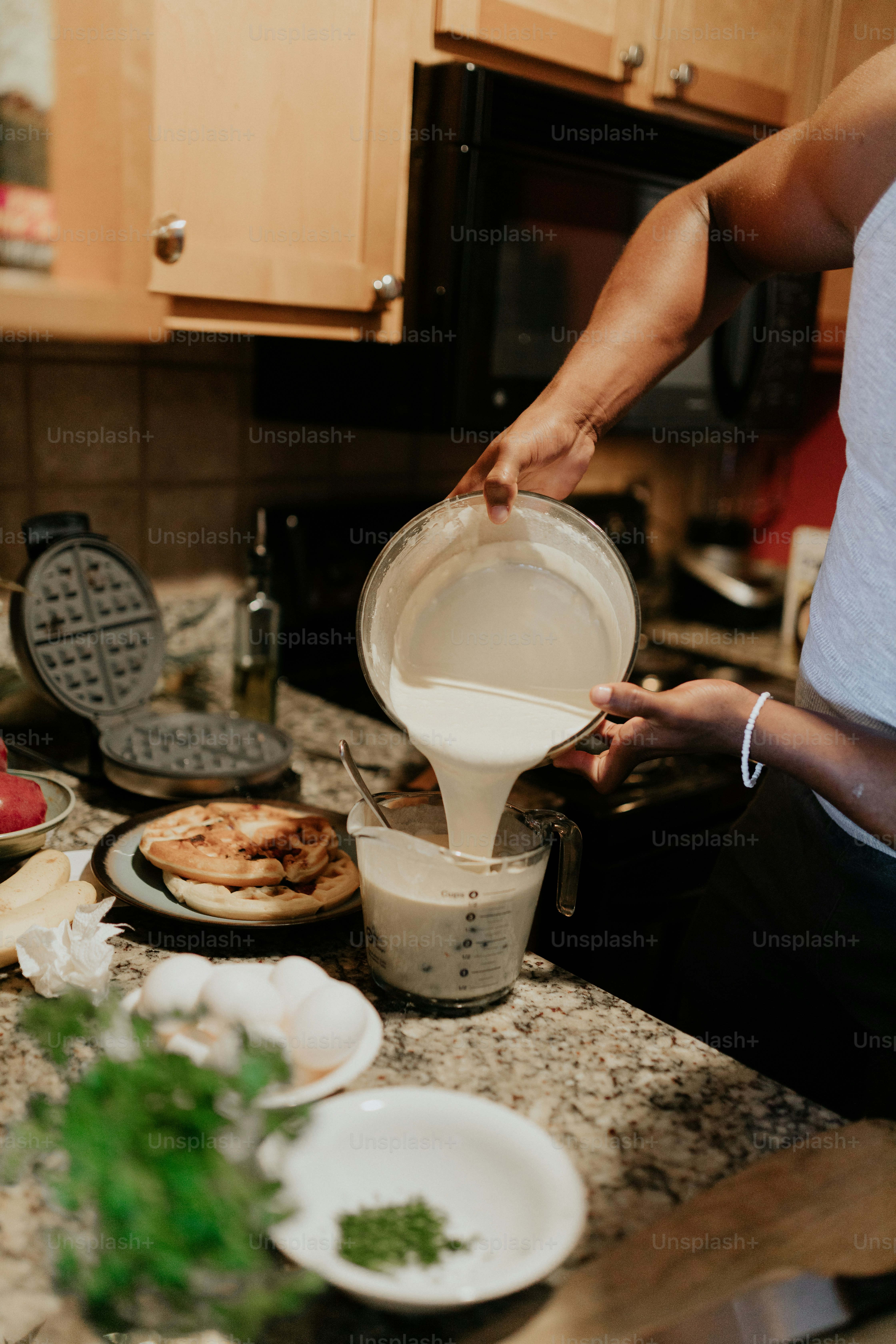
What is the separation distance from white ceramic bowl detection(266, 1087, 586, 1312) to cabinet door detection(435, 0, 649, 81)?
1.35 metres

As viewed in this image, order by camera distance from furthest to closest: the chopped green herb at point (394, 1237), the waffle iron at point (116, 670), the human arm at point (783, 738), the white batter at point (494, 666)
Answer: the waffle iron at point (116, 670)
the white batter at point (494, 666)
the human arm at point (783, 738)
the chopped green herb at point (394, 1237)

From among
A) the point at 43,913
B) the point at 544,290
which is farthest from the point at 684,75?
the point at 43,913

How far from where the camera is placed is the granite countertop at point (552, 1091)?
660 mm

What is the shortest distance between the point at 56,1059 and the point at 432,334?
1201mm

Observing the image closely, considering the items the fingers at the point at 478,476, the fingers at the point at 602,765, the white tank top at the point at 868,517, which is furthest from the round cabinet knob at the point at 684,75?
the fingers at the point at 602,765

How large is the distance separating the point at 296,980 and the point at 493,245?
1.10 metres

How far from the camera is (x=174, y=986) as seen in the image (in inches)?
31.4

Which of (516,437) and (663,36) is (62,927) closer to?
(516,437)

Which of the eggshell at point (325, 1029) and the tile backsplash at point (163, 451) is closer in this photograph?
the eggshell at point (325, 1029)

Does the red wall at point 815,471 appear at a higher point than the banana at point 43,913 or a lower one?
higher

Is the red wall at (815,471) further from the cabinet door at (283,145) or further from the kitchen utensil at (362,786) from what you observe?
the kitchen utensil at (362,786)

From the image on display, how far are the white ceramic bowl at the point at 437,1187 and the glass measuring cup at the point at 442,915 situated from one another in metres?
0.17

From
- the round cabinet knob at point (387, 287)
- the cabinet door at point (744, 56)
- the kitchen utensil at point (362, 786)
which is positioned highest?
the cabinet door at point (744, 56)

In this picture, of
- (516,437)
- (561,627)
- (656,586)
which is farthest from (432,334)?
(656,586)
